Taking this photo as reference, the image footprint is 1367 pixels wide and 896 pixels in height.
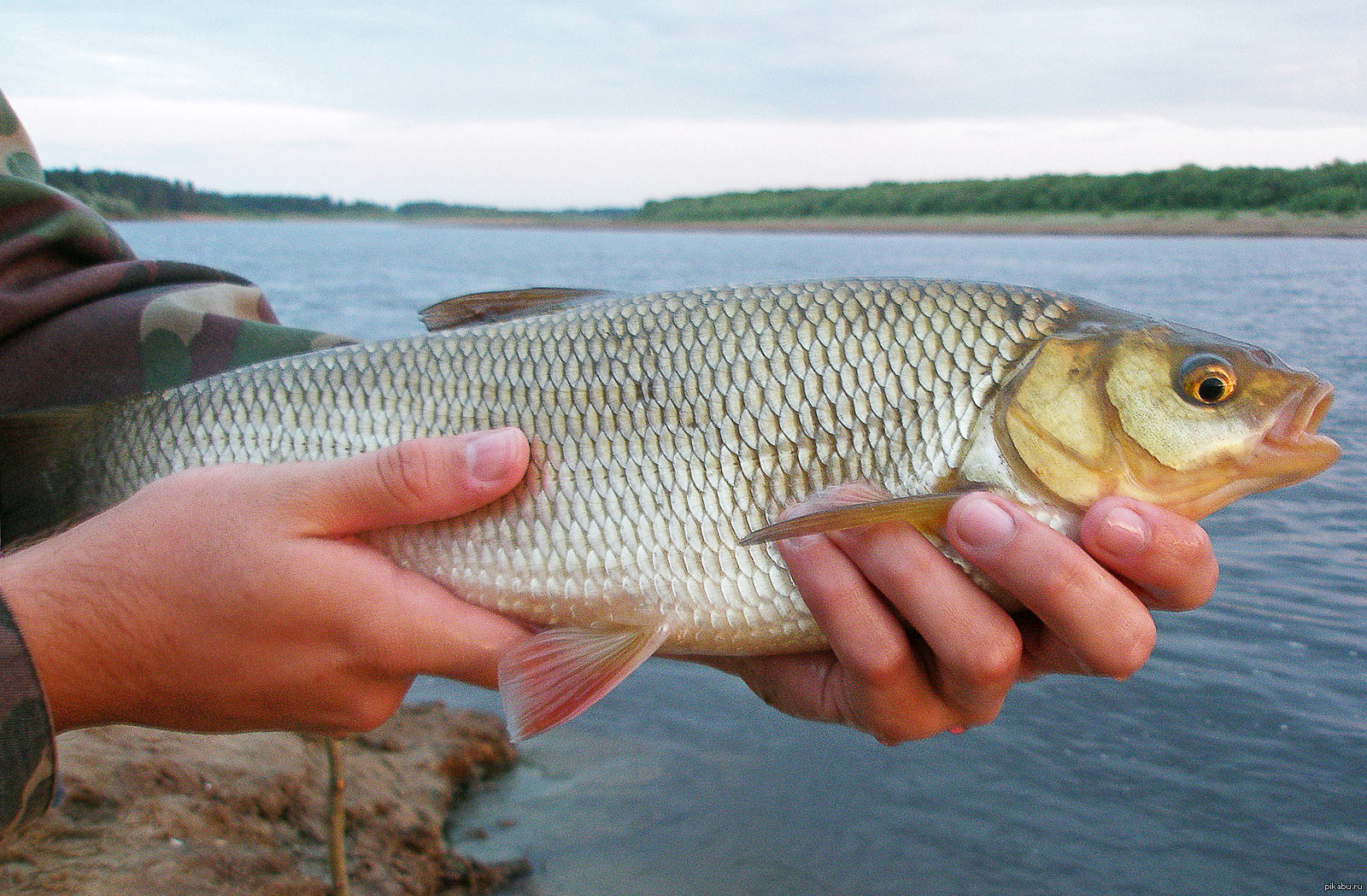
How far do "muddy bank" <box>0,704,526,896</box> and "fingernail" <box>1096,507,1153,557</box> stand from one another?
295 centimetres

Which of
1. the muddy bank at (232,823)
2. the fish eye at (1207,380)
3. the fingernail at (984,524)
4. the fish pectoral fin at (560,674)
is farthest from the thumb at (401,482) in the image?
the muddy bank at (232,823)

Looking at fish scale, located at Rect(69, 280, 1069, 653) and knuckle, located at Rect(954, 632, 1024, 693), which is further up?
fish scale, located at Rect(69, 280, 1069, 653)

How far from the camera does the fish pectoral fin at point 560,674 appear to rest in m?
2.23

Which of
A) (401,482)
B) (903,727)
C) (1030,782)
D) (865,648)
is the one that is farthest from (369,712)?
(1030,782)

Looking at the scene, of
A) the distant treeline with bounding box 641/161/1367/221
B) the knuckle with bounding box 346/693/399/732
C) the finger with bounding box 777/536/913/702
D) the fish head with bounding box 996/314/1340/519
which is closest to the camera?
the fish head with bounding box 996/314/1340/519

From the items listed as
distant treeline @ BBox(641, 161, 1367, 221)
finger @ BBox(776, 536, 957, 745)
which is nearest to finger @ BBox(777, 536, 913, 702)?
finger @ BBox(776, 536, 957, 745)

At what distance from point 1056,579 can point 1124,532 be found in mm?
170

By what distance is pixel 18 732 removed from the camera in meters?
1.67

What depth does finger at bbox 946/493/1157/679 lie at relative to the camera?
1948mm

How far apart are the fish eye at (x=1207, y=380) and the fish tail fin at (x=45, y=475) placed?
269cm

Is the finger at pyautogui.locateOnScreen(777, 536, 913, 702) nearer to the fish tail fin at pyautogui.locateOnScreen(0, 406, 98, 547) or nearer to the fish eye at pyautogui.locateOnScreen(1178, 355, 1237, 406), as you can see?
the fish eye at pyautogui.locateOnScreen(1178, 355, 1237, 406)

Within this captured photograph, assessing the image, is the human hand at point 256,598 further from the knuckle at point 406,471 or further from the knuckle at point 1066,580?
the knuckle at point 1066,580

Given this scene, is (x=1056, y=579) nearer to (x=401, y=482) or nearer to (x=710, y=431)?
(x=710, y=431)

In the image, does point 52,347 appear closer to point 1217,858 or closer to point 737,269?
point 1217,858
